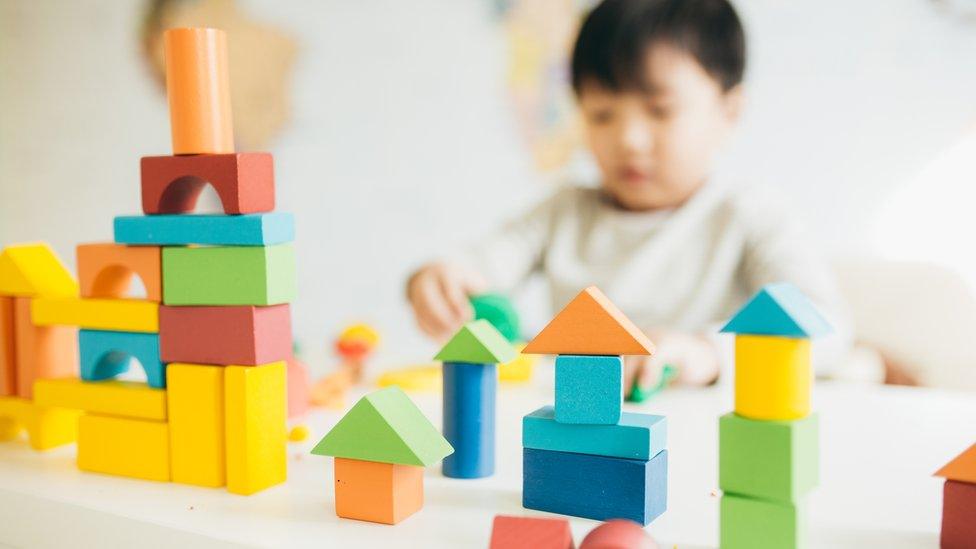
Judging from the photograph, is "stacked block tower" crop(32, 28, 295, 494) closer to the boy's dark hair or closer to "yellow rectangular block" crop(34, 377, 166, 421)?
"yellow rectangular block" crop(34, 377, 166, 421)

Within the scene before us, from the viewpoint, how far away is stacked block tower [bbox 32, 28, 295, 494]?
761 mm

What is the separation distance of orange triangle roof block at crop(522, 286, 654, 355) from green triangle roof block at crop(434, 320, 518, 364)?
10cm

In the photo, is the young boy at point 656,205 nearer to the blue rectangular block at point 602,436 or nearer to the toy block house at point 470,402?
the toy block house at point 470,402

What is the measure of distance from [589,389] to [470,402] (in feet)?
0.52

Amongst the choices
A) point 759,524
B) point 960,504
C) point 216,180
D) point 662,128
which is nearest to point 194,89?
point 216,180

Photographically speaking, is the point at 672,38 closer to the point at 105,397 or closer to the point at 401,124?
the point at 401,124

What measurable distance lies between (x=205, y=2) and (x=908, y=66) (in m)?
1.68

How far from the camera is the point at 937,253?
1.59 m

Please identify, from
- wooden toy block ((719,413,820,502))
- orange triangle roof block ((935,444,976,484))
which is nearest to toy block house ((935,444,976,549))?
orange triangle roof block ((935,444,976,484))

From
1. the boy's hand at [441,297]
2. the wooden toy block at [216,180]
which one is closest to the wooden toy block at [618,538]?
the wooden toy block at [216,180]

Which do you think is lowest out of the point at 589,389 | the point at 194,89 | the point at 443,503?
the point at 443,503

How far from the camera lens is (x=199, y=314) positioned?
0.78 metres

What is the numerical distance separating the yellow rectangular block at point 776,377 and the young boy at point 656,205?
3.20 ft

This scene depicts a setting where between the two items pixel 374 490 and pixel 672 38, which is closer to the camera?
Answer: pixel 374 490
